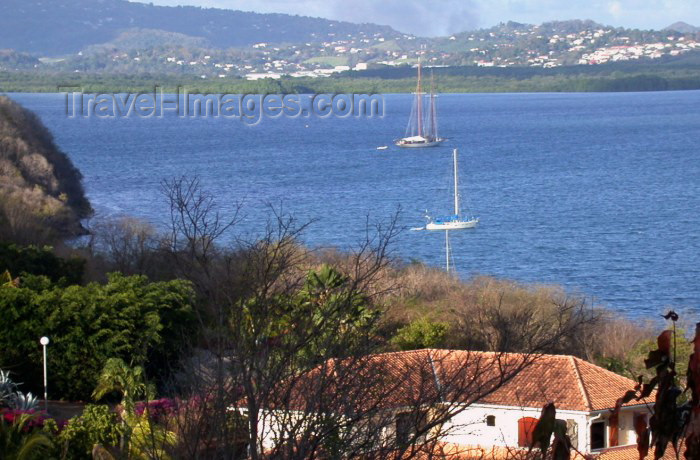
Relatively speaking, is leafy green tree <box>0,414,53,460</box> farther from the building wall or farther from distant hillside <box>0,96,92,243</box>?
distant hillside <box>0,96,92,243</box>

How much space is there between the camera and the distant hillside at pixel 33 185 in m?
28.3

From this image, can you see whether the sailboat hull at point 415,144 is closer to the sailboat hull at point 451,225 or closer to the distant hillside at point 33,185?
the distant hillside at point 33,185

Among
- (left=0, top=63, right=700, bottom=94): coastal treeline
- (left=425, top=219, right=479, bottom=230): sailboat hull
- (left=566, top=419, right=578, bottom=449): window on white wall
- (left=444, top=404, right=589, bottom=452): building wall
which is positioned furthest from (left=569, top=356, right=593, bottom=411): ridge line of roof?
(left=0, top=63, right=700, bottom=94): coastal treeline

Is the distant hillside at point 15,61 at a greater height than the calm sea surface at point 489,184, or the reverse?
the distant hillside at point 15,61

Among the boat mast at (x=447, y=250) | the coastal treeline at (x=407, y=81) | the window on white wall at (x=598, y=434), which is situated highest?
the coastal treeline at (x=407, y=81)

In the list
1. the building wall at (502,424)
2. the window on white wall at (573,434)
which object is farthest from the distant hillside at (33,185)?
the window on white wall at (573,434)

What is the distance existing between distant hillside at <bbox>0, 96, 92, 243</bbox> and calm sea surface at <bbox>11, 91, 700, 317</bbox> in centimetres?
244

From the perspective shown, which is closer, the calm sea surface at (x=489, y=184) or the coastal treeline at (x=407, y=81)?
the calm sea surface at (x=489, y=184)

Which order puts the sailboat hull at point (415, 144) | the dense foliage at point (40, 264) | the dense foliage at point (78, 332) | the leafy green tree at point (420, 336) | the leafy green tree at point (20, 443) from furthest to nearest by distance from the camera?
the sailboat hull at point (415, 144), the dense foliage at point (40, 264), the leafy green tree at point (420, 336), the dense foliage at point (78, 332), the leafy green tree at point (20, 443)

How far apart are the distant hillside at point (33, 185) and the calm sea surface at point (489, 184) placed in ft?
8.00

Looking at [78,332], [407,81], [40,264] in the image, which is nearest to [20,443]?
[78,332]

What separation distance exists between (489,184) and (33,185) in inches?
1036

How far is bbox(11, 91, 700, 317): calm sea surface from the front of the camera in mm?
33938

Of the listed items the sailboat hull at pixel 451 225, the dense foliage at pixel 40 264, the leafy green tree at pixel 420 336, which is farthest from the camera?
the sailboat hull at pixel 451 225
